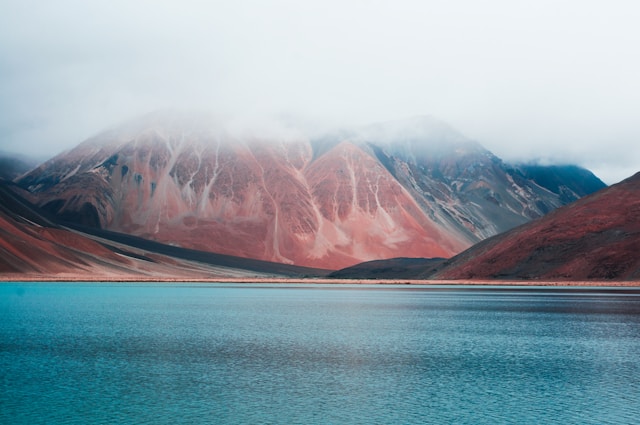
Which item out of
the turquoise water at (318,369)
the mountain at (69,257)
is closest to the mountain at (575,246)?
the mountain at (69,257)

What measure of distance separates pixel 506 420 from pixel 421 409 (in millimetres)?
3042

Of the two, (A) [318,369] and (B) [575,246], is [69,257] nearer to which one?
(B) [575,246]

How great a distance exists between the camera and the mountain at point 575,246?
124875 mm

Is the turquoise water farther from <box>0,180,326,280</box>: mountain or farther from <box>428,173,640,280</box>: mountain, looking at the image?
<box>0,180,326,280</box>: mountain

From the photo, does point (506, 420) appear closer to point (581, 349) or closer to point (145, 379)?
point (145, 379)

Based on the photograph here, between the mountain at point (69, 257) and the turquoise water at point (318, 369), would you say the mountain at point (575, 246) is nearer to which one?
the mountain at point (69, 257)

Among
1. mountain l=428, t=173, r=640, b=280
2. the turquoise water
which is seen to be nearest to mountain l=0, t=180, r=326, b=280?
mountain l=428, t=173, r=640, b=280

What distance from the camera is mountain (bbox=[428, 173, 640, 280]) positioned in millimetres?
124875

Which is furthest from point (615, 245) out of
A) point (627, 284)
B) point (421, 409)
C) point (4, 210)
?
point (4, 210)

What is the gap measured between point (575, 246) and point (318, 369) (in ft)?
372

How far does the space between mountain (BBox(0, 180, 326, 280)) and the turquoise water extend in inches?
3382

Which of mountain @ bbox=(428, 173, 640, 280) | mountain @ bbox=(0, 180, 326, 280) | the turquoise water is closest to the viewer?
the turquoise water

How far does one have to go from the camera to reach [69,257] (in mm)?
153750

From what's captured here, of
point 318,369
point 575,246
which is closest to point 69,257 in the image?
point 575,246
